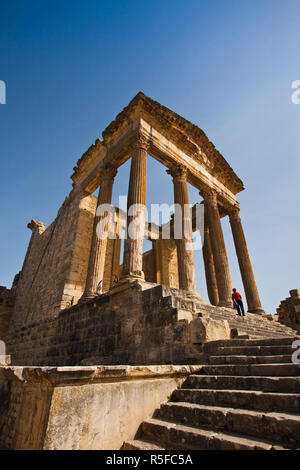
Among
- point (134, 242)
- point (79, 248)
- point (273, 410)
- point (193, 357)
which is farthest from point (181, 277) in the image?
point (273, 410)

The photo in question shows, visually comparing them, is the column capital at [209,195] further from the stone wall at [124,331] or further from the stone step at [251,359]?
the stone step at [251,359]

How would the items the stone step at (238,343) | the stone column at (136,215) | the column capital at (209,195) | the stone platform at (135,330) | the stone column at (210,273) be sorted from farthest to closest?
1. the stone column at (210,273)
2. the column capital at (209,195)
3. the stone column at (136,215)
4. the stone platform at (135,330)
5. the stone step at (238,343)

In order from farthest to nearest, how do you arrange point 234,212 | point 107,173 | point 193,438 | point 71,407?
point 234,212
point 107,173
point 193,438
point 71,407

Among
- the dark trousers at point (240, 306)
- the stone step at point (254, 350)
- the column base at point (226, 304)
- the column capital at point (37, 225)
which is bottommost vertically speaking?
the stone step at point (254, 350)

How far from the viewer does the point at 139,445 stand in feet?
6.71

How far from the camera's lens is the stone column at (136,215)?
7578mm

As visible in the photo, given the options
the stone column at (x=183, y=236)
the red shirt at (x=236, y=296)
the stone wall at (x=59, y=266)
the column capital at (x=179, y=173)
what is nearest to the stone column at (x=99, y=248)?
the stone wall at (x=59, y=266)

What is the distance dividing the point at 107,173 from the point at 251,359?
9.52 metres

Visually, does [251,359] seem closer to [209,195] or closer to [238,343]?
[238,343]

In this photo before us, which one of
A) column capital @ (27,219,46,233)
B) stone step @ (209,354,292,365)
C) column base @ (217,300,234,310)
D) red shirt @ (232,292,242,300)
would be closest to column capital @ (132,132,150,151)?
red shirt @ (232,292,242,300)

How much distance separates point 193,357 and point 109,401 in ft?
8.69

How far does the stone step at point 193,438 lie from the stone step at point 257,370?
1181 mm

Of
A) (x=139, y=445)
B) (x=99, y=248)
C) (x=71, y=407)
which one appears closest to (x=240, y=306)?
(x=99, y=248)

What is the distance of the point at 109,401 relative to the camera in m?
2.11
